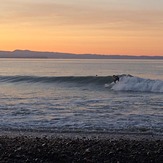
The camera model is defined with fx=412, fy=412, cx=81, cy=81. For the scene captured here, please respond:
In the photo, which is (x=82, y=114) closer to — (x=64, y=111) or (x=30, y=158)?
(x=64, y=111)

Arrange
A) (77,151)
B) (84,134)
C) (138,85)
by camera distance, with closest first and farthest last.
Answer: (77,151) < (84,134) < (138,85)

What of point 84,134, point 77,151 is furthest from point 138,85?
point 77,151

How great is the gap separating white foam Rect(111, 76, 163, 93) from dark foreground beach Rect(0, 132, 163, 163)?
68.5ft

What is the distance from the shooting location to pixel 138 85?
110ft

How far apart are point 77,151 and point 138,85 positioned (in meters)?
24.9

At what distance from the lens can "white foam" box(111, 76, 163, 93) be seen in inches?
1255

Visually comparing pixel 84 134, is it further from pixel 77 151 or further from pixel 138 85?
pixel 138 85

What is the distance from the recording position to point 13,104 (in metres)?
19.1

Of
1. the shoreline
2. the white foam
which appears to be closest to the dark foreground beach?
the shoreline

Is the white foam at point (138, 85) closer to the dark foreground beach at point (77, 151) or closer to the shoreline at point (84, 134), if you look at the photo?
the shoreline at point (84, 134)

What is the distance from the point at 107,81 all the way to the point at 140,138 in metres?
29.4

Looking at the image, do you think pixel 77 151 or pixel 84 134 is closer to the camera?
pixel 77 151

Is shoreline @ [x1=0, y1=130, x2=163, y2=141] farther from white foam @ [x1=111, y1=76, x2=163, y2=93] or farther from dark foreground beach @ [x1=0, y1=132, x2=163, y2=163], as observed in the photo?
white foam @ [x1=111, y1=76, x2=163, y2=93]

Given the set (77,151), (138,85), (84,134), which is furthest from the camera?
(138,85)
